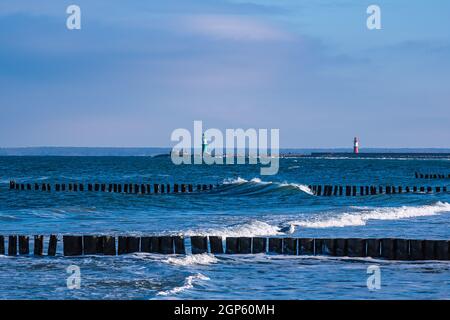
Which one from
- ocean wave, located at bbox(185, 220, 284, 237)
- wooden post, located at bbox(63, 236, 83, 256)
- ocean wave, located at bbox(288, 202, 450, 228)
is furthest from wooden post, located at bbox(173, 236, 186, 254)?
ocean wave, located at bbox(288, 202, 450, 228)

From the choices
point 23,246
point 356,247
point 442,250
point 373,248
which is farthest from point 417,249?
point 23,246

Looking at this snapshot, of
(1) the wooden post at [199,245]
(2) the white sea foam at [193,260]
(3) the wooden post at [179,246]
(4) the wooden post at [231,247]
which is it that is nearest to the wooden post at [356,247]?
(4) the wooden post at [231,247]

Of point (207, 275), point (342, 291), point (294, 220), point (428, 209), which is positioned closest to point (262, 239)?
point (207, 275)

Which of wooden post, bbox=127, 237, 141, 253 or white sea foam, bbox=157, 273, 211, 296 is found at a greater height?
wooden post, bbox=127, 237, 141, 253

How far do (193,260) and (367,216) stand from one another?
18.0 metres

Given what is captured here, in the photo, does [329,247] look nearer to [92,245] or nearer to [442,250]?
[442,250]

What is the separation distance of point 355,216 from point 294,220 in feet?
9.91

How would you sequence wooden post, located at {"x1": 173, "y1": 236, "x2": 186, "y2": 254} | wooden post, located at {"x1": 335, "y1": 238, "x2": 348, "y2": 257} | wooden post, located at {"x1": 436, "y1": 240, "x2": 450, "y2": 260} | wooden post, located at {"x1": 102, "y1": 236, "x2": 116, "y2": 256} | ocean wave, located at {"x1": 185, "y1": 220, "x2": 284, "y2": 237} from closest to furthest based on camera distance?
wooden post, located at {"x1": 436, "y1": 240, "x2": 450, "y2": 260} < wooden post, located at {"x1": 335, "y1": 238, "x2": 348, "y2": 257} < wooden post, located at {"x1": 102, "y1": 236, "x2": 116, "y2": 256} < wooden post, located at {"x1": 173, "y1": 236, "x2": 186, "y2": 254} < ocean wave, located at {"x1": 185, "y1": 220, "x2": 284, "y2": 237}

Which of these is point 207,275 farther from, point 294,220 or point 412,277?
point 294,220

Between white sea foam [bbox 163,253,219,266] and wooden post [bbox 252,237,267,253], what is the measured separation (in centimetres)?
133

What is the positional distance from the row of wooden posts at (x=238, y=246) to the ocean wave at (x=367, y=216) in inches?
401

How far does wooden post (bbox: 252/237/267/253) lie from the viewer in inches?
971

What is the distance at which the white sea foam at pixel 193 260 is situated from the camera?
2316cm

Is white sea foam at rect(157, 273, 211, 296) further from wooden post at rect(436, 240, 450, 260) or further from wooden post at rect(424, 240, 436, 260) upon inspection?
wooden post at rect(436, 240, 450, 260)
